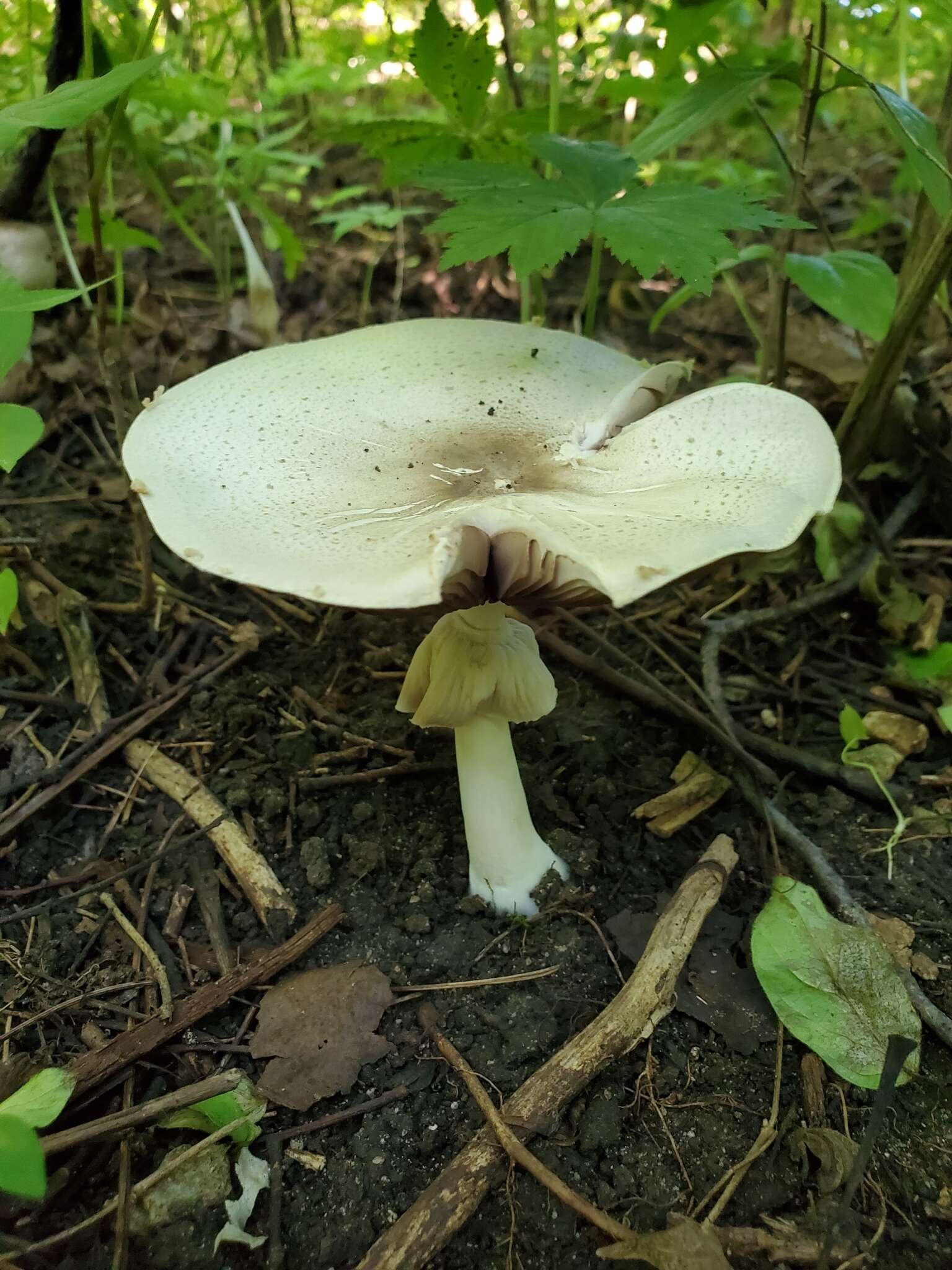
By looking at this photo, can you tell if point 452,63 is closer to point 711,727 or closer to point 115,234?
point 115,234

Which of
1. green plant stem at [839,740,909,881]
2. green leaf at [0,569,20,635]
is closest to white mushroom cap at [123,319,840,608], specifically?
green leaf at [0,569,20,635]

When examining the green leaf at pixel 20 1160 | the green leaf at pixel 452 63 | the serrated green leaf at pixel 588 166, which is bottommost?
the green leaf at pixel 20 1160

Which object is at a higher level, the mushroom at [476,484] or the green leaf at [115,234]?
the green leaf at [115,234]

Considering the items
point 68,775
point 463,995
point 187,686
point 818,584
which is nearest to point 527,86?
point 818,584

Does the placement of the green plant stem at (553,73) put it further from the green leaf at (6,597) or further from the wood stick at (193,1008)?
the wood stick at (193,1008)

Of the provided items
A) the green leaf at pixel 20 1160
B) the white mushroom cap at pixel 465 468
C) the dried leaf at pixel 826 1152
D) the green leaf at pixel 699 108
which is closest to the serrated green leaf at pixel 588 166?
the green leaf at pixel 699 108

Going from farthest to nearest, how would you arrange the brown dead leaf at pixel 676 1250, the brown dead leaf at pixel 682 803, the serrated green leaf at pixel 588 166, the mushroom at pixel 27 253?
the mushroom at pixel 27 253 < the brown dead leaf at pixel 682 803 < the serrated green leaf at pixel 588 166 < the brown dead leaf at pixel 676 1250
